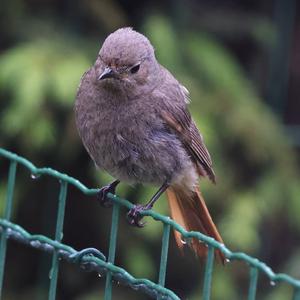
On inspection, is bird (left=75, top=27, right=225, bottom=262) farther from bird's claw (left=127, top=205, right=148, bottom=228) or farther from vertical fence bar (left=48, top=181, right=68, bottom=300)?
vertical fence bar (left=48, top=181, right=68, bottom=300)

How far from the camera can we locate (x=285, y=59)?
604cm

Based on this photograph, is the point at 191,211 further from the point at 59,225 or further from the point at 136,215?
the point at 59,225

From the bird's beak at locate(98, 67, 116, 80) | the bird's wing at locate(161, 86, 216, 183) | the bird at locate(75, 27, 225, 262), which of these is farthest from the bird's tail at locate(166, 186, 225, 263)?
the bird's beak at locate(98, 67, 116, 80)

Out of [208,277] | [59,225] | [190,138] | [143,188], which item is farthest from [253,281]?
[143,188]

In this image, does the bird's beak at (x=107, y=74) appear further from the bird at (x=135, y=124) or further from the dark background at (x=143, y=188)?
the dark background at (x=143, y=188)

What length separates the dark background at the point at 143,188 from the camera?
16.2ft

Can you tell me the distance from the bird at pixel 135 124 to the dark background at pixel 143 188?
92 cm

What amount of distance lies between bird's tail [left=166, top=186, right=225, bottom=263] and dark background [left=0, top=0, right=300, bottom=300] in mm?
894

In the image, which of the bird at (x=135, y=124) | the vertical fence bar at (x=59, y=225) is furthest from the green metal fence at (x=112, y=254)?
the bird at (x=135, y=124)

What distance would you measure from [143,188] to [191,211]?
1.17 meters

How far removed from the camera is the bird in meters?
3.68

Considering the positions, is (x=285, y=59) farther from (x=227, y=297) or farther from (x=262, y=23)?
(x=227, y=297)

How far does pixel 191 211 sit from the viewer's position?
3.75 m

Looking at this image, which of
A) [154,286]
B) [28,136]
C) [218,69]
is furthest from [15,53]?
[154,286]
